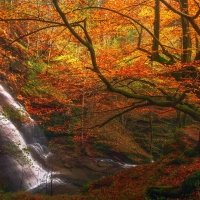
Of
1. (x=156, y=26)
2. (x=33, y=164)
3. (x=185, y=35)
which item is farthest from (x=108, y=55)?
(x=33, y=164)

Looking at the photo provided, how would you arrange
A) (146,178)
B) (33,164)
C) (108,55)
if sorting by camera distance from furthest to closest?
1. (108,55)
2. (33,164)
3. (146,178)

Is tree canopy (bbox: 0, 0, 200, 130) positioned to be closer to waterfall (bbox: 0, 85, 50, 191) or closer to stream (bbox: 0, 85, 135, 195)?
waterfall (bbox: 0, 85, 50, 191)

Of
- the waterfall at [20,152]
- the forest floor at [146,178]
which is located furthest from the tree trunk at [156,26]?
the waterfall at [20,152]

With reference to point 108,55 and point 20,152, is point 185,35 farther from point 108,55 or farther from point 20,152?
point 20,152

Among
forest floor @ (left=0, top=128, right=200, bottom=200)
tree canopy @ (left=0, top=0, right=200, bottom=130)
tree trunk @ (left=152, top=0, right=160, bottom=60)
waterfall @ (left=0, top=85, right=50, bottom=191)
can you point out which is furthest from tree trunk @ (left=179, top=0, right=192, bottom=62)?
waterfall @ (left=0, top=85, right=50, bottom=191)

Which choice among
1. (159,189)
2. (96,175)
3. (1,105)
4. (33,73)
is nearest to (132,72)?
(159,189)

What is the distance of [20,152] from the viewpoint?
34.3 feet

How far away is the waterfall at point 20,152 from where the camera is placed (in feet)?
36.7

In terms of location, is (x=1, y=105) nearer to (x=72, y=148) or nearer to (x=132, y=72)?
(x=72, y=148)

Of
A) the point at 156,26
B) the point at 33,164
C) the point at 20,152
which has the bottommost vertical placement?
the point at 33,164

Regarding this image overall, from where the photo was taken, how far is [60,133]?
1773 cm

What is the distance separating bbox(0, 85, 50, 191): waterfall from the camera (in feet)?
36.7

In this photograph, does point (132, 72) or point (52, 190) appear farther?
point (52, 190)

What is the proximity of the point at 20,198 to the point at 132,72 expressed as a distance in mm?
6096
